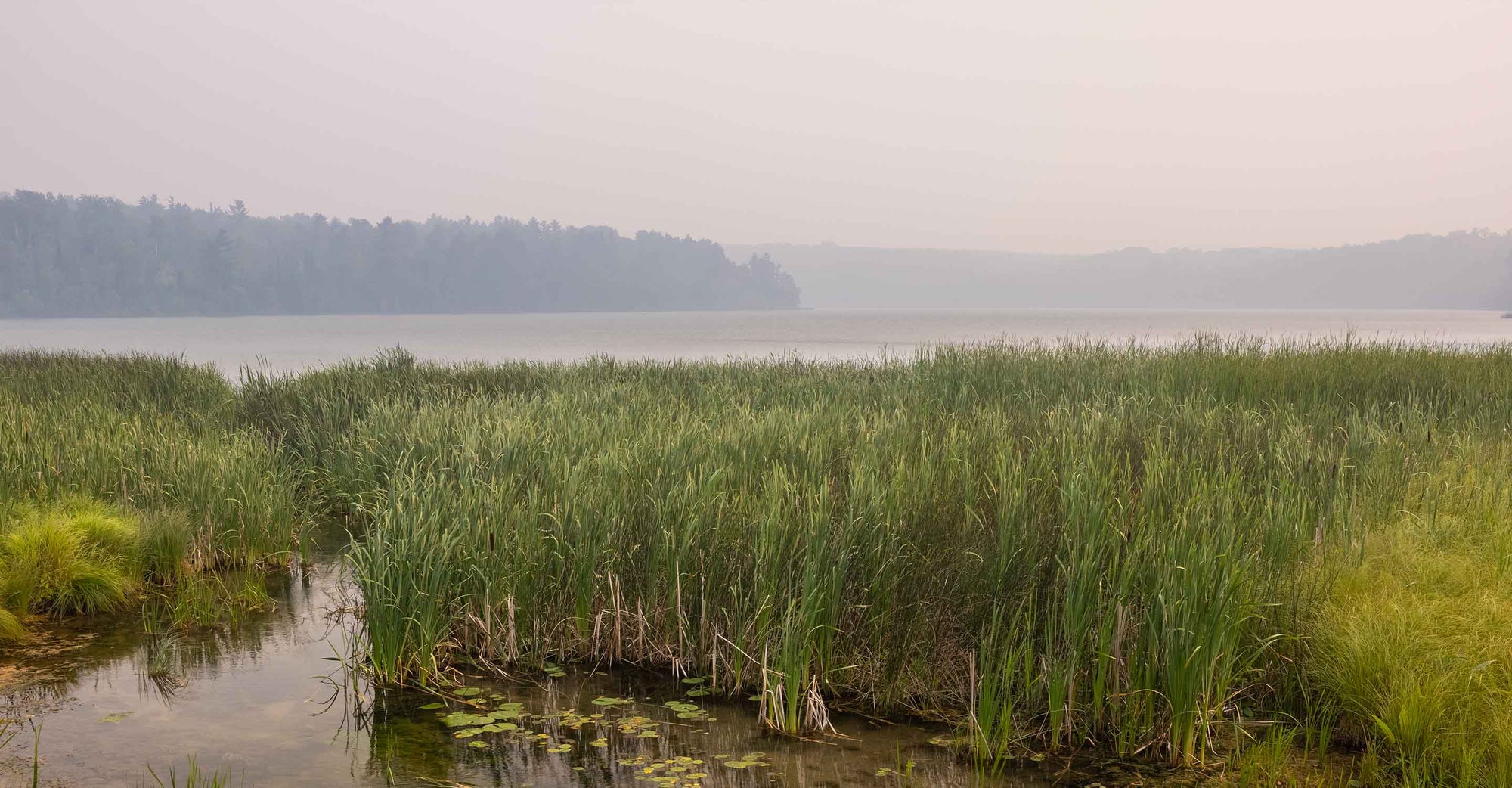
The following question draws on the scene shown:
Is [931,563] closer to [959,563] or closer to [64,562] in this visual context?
[959,563]

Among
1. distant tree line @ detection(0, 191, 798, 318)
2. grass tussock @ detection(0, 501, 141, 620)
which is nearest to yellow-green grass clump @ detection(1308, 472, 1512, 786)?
grass tussock @ detection(0, 501, 141, 620)

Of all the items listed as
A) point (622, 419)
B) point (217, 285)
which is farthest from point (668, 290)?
point (622, 419)

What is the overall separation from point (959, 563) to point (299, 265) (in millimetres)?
157752

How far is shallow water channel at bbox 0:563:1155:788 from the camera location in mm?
4586

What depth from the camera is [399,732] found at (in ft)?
16.7

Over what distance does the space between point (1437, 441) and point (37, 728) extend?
10.5m

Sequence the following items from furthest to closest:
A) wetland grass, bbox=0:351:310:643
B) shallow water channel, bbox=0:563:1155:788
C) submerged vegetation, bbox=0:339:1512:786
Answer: wetland grass, bbox=0:351:310:643 → submerged vegetation, bbox=0:339:1512:786 → shallow water channel, bbox=0:563:1155:788

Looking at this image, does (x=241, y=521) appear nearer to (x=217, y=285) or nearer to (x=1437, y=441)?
(x=1437, y=441)

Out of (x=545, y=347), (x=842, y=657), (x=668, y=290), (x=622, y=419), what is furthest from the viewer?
(x=668, y=290)

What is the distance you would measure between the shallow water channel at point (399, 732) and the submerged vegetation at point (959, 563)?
21 cm

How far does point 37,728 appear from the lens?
500 cm

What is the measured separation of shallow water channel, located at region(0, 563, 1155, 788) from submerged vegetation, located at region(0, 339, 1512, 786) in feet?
0.70

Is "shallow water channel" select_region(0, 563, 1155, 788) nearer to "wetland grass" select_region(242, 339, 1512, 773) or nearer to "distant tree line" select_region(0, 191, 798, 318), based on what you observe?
→ "wetland grass" select_region(242, 339, 1512, 773)

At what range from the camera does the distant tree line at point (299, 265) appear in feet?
384
